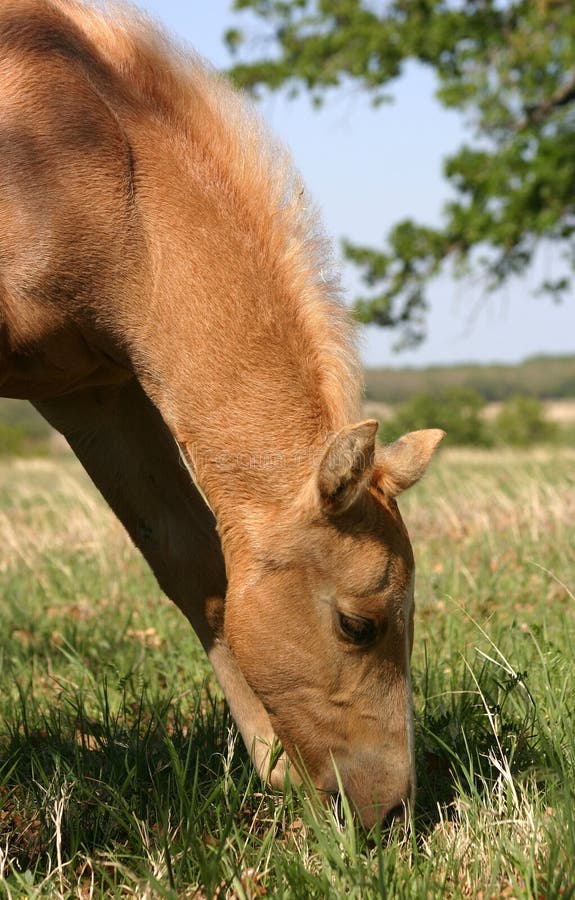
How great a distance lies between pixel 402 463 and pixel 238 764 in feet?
4.26

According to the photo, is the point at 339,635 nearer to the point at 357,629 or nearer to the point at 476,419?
the point at 357,629

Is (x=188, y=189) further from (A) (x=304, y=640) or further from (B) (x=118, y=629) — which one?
(B) (x=118, y=629)

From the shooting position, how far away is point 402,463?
347 cm

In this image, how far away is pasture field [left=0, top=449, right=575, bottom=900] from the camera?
279 centimetres

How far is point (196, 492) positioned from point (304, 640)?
104 centimetres

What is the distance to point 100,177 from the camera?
11.4 ft

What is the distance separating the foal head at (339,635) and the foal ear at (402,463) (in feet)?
0.18

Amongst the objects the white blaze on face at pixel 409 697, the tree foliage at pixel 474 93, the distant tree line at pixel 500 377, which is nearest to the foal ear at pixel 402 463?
the white blaze on face at pixel 409 697

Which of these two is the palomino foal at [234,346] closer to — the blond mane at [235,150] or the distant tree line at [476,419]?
the blond mane at [235,150]

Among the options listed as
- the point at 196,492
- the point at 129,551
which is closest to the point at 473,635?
the point at 196,492

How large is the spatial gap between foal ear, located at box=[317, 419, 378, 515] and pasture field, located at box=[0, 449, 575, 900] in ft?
2.77

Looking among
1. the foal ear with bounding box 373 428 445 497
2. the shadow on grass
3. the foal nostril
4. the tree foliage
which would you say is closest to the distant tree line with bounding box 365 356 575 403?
the tree foliage

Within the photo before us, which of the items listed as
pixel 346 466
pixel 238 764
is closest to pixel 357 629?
pixel 346 466

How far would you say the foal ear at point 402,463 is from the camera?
3449mm
